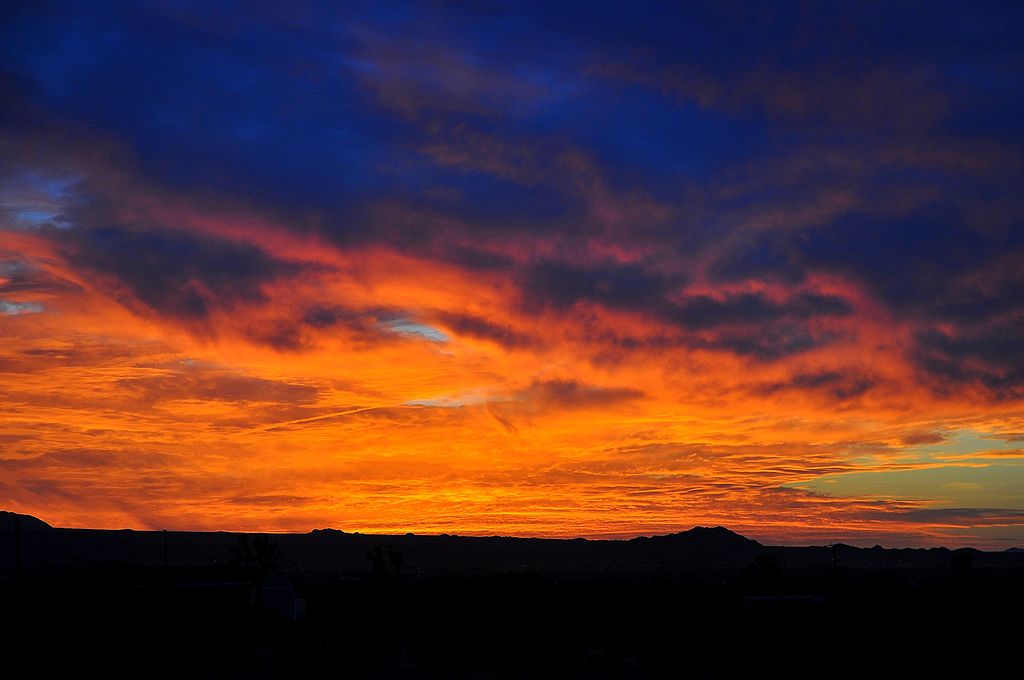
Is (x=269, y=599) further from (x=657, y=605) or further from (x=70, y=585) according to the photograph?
(x=657, y=605)

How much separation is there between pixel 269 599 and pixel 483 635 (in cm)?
1415

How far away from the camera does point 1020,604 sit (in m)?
49.3

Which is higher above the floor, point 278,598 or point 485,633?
point 278,598

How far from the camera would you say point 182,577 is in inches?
2232

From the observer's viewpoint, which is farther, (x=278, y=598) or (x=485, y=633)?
(x=278, y=598)

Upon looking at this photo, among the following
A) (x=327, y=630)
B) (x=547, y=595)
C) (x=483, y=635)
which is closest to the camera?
(x=483, y=635)

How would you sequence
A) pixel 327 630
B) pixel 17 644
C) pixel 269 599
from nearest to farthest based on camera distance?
pixel 17 644 < pixel 327 630 < pixel 269 599

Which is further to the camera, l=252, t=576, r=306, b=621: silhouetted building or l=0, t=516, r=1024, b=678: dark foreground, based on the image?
l=252, t=576, r=306, b=621: silhouetted building

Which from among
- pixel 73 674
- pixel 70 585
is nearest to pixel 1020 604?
pixel 73 674

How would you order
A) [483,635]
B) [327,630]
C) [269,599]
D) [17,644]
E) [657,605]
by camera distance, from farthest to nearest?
[657,605] → [269,599] → [327,630] → [483,635] → [17,644]

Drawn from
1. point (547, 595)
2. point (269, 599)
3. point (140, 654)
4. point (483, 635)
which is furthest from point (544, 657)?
point (547, 595)

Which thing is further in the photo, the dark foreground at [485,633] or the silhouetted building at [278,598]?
the silhouetted building at [278,598]

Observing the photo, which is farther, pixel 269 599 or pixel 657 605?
pixel 657 605

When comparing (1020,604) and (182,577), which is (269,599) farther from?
(1020,604)
